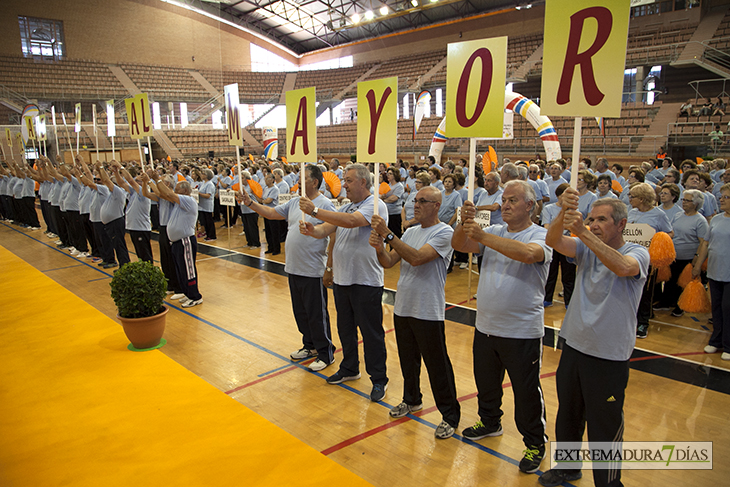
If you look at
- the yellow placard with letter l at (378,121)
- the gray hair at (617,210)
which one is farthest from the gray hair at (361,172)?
the gray hair at (617,210)

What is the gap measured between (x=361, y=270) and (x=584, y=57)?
213 centimetres

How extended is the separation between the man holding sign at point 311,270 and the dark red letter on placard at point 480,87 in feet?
5.12

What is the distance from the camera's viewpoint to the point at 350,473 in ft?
9.10

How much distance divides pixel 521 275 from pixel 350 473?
1.60m

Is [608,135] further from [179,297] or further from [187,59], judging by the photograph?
[187,59]

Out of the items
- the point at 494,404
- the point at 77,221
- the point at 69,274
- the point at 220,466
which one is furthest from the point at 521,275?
the point at 77,221

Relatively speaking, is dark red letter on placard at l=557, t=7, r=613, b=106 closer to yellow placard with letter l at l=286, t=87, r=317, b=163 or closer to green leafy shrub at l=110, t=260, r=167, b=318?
yellow placard with letter l at l=286, t=87, r=317, b=163

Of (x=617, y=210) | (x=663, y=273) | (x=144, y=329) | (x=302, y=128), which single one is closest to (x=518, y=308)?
(x=617, y=210)

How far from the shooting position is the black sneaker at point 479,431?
314cm

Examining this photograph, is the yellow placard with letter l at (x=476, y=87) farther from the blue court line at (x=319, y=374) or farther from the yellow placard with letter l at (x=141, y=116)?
the yellow placard with letter l at (x=141, y=116)

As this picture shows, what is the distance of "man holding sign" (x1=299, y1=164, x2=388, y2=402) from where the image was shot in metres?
3.67

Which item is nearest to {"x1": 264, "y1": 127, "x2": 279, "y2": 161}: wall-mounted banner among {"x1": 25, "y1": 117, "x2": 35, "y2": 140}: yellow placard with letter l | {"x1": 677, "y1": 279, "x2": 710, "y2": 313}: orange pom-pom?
{"x1": 25, "y1": 117, "x2": 35, "y2": 140}: yellow placard with letter l

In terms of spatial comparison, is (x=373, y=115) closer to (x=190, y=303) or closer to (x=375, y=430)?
(x=375, y=430)

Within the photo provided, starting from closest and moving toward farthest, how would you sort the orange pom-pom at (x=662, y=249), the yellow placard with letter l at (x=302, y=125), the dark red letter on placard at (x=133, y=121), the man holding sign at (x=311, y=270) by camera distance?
the yellow placard with letter l at (x=302, y=125) < the man holding sign at (x=311, y=270) < the orange pom-pom at (x=662, y=249) < the dark red letter on placard at (x=133, y=121)
